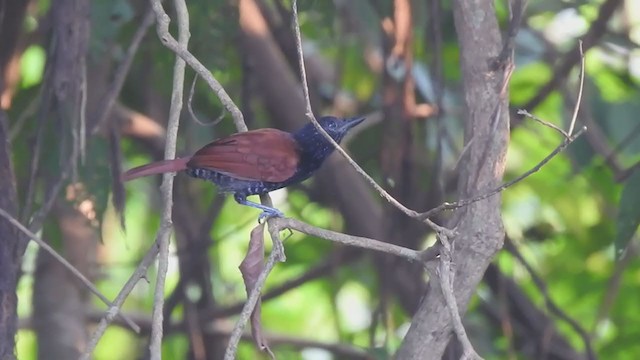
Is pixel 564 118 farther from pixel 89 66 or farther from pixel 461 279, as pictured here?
pixel 461 279

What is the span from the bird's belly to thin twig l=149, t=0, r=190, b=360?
700 millimetres

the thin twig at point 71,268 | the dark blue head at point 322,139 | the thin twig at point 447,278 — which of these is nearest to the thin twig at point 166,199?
the thin twig at point 71,268

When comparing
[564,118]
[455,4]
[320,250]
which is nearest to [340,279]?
[320,250]

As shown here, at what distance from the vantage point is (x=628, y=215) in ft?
9.64

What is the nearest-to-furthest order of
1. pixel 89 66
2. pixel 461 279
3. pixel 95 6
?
pixel 461 279 < pixel 95 6 < pixel 89 66

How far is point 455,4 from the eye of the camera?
2.74m

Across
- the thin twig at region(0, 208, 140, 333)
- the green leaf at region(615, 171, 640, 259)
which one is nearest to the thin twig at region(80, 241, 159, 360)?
the thin twig at region(0, 208, 140, 333)

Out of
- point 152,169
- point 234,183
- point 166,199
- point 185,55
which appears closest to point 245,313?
point 166,199

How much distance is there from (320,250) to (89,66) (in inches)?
53.1

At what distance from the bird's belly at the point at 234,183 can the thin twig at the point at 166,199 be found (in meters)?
0.70

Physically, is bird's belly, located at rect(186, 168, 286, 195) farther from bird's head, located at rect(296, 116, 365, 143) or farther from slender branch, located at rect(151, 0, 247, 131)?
slender branch, located at rect(151, 0, 247, 131)

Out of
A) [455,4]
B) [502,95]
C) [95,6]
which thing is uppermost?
[95,6]

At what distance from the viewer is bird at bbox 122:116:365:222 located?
3.12 metres

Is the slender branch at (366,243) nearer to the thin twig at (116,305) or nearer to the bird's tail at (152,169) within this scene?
the thin twig at (116,305)
